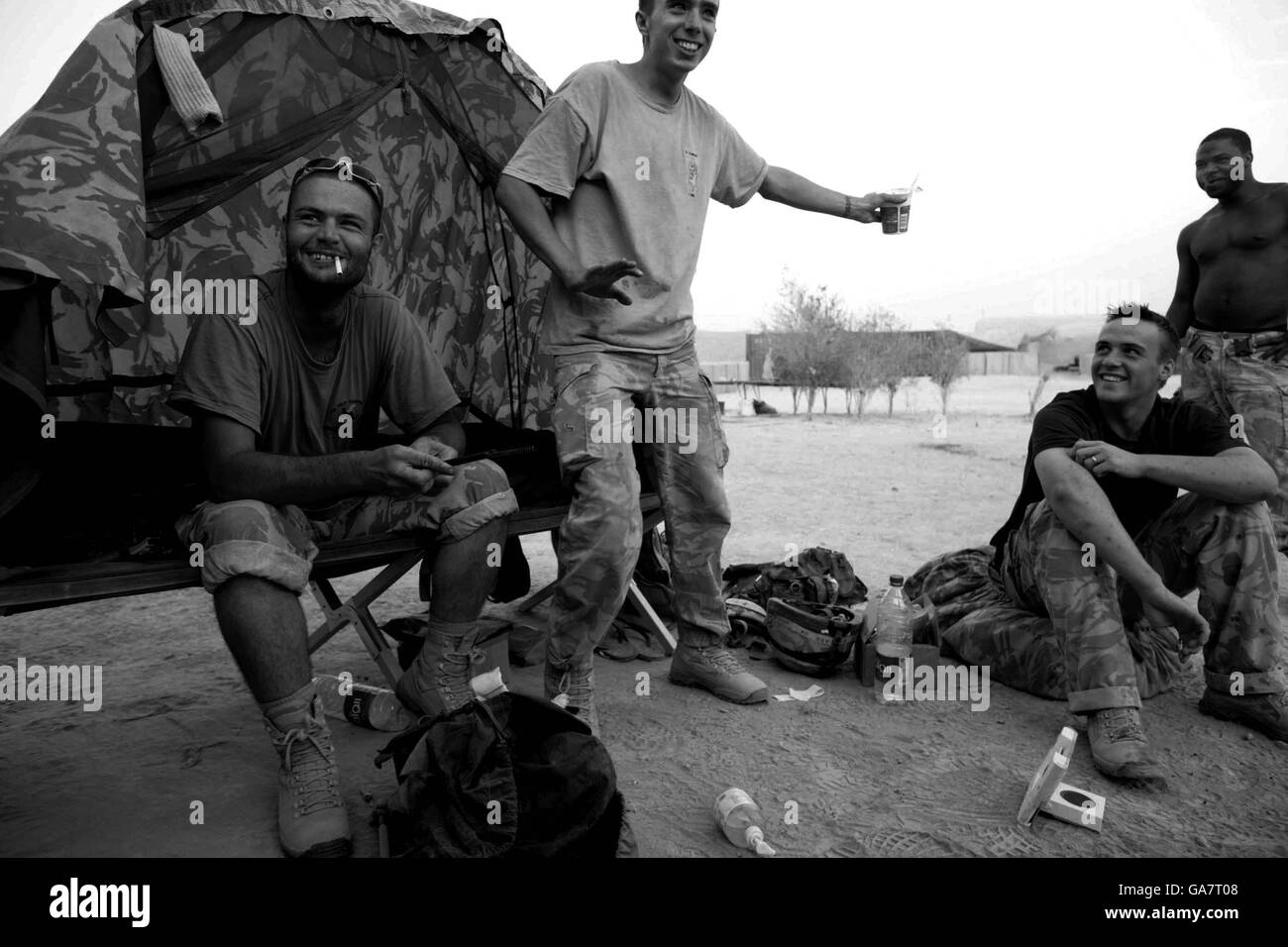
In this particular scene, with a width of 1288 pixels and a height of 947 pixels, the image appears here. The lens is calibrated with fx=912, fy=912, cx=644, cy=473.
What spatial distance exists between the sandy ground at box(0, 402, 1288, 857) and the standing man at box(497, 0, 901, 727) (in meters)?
0.34

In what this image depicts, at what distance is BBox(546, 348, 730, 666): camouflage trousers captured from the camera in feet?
9.16

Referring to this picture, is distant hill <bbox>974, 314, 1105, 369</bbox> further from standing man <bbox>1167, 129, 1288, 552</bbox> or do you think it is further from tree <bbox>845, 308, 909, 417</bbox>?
standing man <bbox>1167, 129, 1288, 552</bbox>

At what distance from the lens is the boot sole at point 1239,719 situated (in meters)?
2.94

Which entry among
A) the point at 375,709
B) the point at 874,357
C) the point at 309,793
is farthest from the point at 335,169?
the point at 874,357

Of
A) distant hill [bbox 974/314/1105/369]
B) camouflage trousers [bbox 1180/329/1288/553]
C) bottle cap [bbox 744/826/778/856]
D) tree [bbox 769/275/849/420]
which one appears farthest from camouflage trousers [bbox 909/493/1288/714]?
distant hill [bbox 974/314/1105/369]

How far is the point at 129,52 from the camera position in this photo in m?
3.05

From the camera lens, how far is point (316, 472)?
2547 millimetres

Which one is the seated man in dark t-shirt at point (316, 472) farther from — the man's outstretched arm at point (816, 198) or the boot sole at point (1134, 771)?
the boot sole at point (1134, 771)

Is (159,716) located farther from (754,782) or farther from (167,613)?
(754,782)

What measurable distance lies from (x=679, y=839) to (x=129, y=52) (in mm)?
3046

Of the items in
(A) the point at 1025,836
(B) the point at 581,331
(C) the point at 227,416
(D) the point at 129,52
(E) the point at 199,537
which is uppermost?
(D) the point at 129,52

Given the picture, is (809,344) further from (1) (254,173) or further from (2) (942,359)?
(1) (254,173)

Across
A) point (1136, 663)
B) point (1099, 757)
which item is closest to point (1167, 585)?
point (1136, 663)
